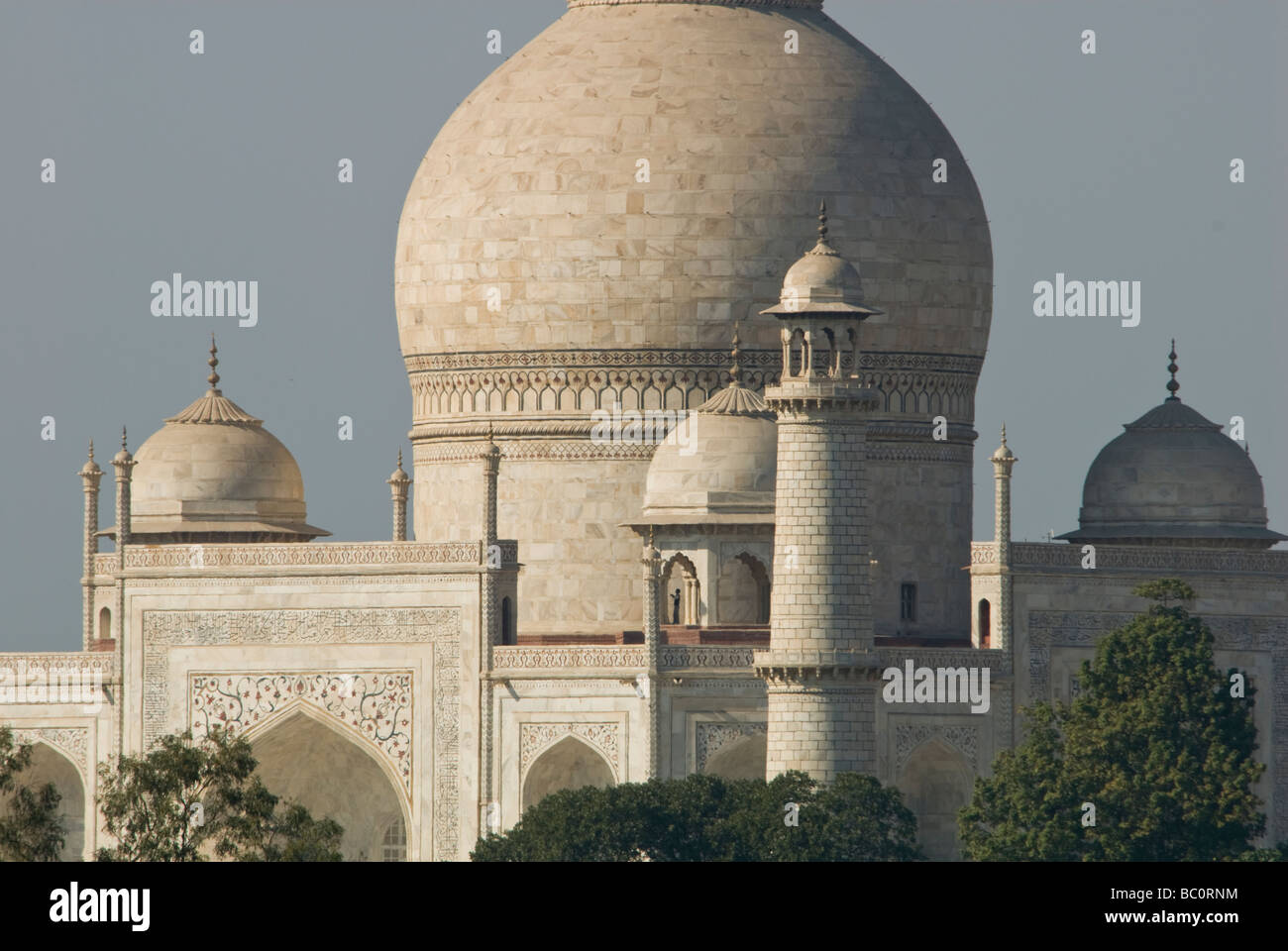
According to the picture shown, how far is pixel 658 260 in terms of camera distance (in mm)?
44406

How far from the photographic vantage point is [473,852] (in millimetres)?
39156

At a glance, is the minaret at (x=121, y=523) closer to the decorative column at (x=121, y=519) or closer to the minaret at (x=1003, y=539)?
the decorative column at (x=121, y=519)

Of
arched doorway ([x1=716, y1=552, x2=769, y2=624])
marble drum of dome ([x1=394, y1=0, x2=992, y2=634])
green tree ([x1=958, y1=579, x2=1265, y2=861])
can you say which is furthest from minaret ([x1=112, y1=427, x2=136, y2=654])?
green tree ([x1=958, y1=579, x2=1265, y2=861])

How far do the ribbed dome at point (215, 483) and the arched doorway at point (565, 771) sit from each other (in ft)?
20.6

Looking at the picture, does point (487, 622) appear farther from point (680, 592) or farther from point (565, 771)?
point (680, 592)

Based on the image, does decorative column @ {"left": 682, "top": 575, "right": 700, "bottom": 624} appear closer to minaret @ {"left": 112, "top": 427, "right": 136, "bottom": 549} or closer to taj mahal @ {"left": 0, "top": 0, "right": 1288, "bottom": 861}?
taj mahal @ {"left": 0, "top": 0, "right": 1288, "bottom": 861}

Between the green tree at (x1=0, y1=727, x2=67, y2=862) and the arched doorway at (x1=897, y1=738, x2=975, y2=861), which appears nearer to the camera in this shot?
the green tree at (x1=0, y1=727, x2=67, y2=862)

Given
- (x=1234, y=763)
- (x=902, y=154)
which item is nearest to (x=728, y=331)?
(x=902, y=154)

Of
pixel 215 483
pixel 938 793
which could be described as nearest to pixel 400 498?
pixel 215 483

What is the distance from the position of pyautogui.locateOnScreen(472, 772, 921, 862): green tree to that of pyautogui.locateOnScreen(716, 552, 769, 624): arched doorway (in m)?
3.75

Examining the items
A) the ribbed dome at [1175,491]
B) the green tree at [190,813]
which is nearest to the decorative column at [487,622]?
the green tree at [190,813]

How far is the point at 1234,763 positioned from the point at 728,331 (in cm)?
881

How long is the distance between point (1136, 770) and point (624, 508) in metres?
8.08

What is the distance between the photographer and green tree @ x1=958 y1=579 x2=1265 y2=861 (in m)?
37.9
